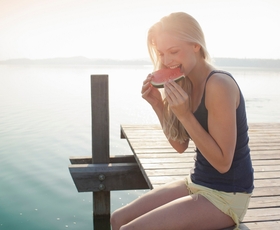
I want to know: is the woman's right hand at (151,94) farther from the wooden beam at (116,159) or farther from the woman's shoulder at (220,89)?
the wooden beam at (116,159)

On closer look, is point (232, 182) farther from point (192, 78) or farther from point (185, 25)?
point (185, 25)

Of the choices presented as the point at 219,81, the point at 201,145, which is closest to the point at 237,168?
the point at 201,145

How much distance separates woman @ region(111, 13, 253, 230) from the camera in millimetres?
2600

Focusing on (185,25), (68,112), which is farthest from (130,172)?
(68,112)

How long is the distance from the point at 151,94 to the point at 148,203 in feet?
3.43

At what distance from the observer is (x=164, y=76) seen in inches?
118

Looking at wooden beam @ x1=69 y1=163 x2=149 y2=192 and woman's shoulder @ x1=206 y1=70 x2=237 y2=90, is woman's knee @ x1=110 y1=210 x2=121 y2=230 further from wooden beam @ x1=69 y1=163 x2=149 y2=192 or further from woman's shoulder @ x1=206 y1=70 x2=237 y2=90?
wooden beam @ x1=69 y1=163 x2=149 y2=192

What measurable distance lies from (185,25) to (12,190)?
764 centimetres

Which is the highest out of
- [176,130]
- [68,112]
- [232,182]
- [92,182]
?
[176,130]

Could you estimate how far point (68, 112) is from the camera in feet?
67.5

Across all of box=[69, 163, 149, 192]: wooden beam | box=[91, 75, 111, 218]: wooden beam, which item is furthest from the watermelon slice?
box=[69, 163, 149, 192]: wooden beam

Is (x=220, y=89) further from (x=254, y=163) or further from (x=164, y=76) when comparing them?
(x=254, y=163)

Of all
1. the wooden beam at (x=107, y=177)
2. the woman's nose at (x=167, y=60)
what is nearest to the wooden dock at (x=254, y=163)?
the wooden beam at (x=107, y=177)

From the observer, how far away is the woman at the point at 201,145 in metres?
2.60
